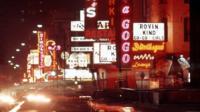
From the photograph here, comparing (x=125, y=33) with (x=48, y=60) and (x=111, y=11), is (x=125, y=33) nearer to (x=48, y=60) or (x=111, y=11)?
(x=111, y=11)

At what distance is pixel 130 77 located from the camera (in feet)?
124

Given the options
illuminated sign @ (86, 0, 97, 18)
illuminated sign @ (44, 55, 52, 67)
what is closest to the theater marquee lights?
illuminated sign @ (44, 55, 52, 67)

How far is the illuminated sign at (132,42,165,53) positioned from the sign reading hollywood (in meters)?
0.33

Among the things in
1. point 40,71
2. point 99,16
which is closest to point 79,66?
point 99,16

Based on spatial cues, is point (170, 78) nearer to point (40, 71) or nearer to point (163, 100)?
point (163, 100)

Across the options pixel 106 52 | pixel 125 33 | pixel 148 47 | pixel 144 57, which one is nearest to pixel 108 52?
pixel 106 52

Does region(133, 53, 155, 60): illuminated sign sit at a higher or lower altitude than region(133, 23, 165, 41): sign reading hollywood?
lower

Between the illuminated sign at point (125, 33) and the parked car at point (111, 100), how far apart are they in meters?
11.7

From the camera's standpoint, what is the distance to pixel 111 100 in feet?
69.5

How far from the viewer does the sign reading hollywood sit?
3369 centimetres

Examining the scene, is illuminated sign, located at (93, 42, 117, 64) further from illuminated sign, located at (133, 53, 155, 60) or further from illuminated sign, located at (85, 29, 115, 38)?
illuminated sign, located at (133, 53, 155, 60)

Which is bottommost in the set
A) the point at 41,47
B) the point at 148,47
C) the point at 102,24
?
the point at 148,47

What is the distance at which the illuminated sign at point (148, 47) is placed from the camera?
3384 cm

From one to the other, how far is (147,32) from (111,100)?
13054mm
